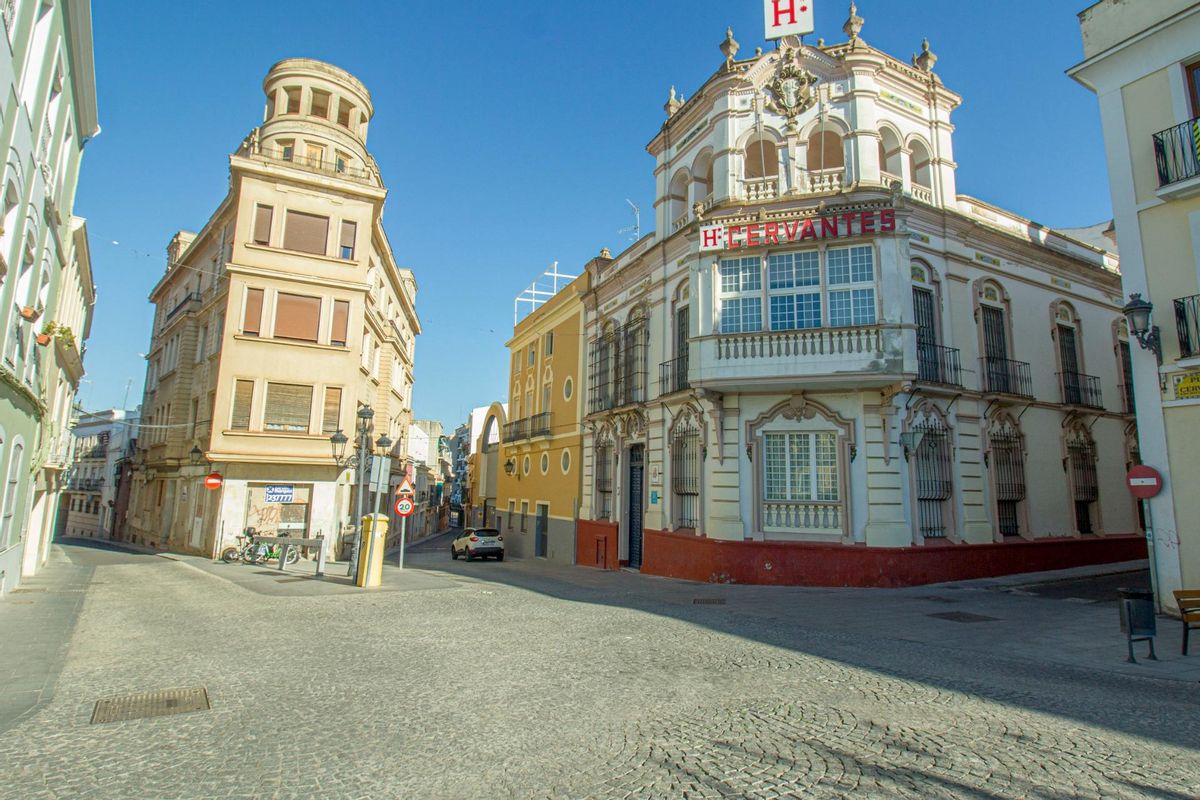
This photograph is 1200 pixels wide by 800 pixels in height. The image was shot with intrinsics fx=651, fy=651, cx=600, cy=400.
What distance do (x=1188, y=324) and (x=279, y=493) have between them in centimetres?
2553

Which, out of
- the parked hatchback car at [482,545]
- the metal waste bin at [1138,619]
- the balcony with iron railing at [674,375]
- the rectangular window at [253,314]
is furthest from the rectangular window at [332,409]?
A: the metal waste bin at [1138,619]

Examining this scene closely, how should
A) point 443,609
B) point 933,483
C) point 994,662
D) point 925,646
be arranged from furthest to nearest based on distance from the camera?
point 933,483, point 443,609, point 925,646, point 994,662

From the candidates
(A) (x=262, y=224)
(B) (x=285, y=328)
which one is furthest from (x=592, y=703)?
(A) (x=262, y=224)

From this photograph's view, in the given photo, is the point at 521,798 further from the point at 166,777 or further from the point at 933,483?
the point at 933,483

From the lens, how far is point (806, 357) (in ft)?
52.0

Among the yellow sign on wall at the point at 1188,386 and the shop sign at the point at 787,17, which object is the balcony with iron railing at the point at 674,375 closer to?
the shop sign at the point at 787,17

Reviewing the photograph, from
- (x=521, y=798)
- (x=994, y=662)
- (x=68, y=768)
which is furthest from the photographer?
(x=994, y=662)

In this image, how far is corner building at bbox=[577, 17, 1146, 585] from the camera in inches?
623

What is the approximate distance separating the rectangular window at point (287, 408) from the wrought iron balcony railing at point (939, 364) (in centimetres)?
2064

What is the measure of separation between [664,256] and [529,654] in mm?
14949

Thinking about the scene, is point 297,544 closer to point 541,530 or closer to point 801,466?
point 541,530

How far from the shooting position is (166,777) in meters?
4.52

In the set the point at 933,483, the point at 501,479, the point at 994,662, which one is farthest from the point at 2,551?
the point at 501,479

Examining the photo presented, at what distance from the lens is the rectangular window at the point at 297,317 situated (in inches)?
957
